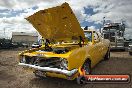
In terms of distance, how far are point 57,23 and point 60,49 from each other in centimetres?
94

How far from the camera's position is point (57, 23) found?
683cm

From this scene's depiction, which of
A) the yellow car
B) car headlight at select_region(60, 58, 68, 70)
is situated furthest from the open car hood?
car headlight at select_region(60, 58, 68, 70)

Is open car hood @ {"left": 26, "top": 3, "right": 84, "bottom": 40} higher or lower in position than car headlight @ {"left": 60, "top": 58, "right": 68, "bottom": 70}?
higher

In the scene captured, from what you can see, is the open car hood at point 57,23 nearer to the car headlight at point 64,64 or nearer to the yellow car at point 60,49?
the yellow car at point 60,49

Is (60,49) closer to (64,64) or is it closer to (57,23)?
(57,23)

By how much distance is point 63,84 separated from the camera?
666 cm

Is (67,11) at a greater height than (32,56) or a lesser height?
greater

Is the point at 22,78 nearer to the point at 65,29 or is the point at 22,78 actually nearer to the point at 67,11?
the point at 65,29

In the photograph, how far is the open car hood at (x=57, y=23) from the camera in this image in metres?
6.13

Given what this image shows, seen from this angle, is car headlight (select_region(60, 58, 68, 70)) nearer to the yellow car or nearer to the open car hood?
the yellow car

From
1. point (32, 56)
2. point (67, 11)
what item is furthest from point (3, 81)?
point (67, 11)

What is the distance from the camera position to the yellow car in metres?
5.91

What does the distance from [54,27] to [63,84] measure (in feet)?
6.36

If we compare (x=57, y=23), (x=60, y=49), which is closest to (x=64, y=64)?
(x=60, y=49)
